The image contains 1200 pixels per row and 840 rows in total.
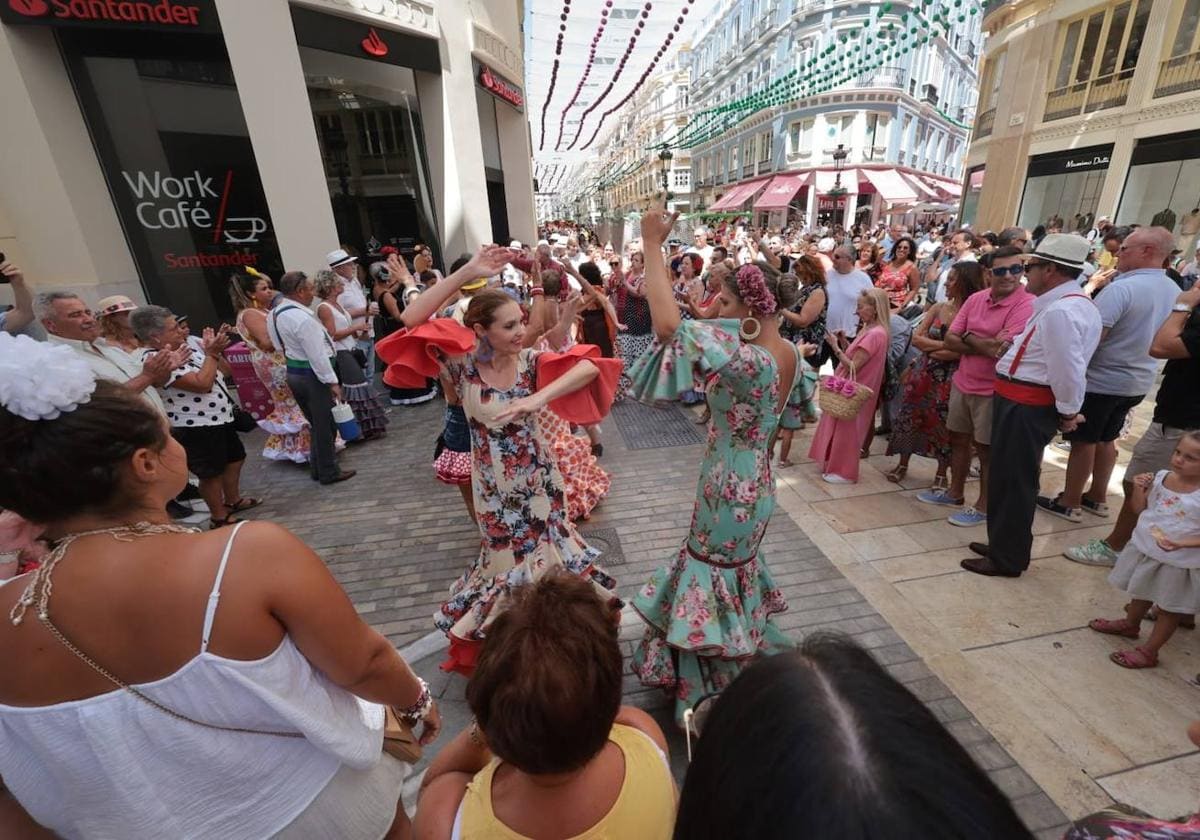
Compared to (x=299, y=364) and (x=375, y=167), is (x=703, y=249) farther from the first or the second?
(x=299, y=364)

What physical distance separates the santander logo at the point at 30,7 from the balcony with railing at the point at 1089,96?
22550 millimetres

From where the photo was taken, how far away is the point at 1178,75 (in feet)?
41.9

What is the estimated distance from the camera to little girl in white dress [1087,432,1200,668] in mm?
2580

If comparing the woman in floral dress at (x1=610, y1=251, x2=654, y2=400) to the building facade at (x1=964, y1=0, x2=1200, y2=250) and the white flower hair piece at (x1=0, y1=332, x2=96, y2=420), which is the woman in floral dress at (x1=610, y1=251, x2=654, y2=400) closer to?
the white flower hair piece at (x1=0, y1=332, x2=96, y2=420)

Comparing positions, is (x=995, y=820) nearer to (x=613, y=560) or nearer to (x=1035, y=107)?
(x=613, y=560)

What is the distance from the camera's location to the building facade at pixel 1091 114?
1273 cm

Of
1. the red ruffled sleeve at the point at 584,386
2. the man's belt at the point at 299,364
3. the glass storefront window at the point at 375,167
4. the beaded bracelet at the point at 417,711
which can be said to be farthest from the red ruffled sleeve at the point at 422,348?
the glass storefront window at the point at 375,167

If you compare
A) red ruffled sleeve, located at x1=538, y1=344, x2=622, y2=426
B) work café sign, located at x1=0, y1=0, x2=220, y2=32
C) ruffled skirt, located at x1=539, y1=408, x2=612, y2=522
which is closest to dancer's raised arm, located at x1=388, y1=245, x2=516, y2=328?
red ruffled sleeve, located at x1=538, y1=344, x2=622, y2=426

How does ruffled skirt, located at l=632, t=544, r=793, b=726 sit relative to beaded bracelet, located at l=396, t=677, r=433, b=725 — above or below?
below

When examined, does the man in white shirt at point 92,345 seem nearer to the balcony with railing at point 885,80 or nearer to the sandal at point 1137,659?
the sandal at point 1137,659

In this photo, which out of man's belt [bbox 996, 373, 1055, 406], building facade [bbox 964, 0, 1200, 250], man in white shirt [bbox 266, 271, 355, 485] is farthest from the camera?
building facade [bbox 964, 0, 1200, 250]

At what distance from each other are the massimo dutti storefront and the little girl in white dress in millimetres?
8900

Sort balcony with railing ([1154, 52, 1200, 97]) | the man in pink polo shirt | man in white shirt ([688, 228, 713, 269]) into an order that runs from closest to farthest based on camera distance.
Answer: the man in pink polo shirt < man in white shirt ([688, 228, 713, 269]) < balcony with railing ([1154, 52, 1200, 97])

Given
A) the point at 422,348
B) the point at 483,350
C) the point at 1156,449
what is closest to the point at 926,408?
the point at 1156,449
